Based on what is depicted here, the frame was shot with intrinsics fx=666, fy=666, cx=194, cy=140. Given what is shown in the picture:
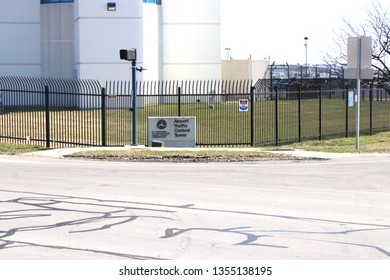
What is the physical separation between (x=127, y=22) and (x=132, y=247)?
3494 centimetres

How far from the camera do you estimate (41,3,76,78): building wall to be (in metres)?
45.5

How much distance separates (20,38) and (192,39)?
12.3m

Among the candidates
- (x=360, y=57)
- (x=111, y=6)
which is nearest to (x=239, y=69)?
(x=111, y=6)

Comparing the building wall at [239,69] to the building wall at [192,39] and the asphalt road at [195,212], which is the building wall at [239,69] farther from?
the asphalt road at [195,212]

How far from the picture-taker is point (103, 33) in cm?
4150

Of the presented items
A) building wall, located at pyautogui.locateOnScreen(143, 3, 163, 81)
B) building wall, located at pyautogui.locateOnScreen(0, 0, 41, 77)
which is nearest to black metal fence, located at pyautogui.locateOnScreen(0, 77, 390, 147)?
building wall, located at pyautogui.locateOnScreen(0, 0, 41, 77)

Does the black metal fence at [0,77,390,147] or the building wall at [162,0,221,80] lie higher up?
the building wall at [162,0,221,80]

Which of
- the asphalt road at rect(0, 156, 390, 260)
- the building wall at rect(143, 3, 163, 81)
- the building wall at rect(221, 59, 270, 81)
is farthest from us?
the building wall at rect(221, 59, 270, 81)

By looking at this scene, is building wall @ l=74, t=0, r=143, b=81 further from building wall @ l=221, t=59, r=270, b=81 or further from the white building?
building wall @ l=221, t=59, r=270, b=81

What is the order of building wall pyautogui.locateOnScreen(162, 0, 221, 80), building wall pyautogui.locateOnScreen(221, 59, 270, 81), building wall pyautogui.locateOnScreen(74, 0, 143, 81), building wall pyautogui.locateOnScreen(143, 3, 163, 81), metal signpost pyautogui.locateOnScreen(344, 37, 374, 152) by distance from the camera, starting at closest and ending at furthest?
1. metal signpost pyautogui.locateOnScreen(344, 37, 374, 152)
2. building wall pyautogui.locateOnScreen(74, 0, 143, 81)
3. building wall pyautogui.locateOnScreen(143, 3, 163, 81)
4. building wall pyautogui.locateOnScreen(162, 0, 221, 80)
5. building wall pyautogui.locateOnScreen(221, 59, 270, 81)

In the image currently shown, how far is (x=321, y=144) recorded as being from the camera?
25453 millimetres

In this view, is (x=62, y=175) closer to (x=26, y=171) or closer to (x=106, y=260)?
(x=26, y=171)

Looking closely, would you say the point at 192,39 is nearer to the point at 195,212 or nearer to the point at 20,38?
the point at 20,38

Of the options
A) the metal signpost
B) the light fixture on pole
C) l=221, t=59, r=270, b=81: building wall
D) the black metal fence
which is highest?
the light fixture on pole
